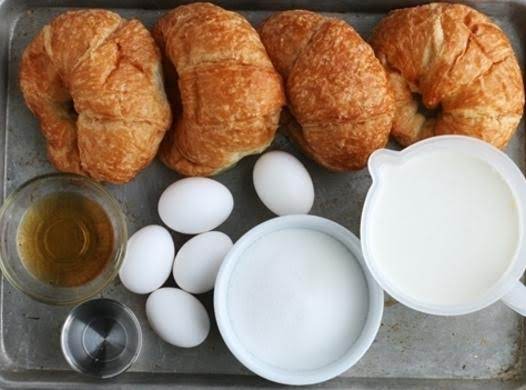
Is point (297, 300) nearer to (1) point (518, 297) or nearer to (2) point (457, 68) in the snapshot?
(1) point (518, 297)

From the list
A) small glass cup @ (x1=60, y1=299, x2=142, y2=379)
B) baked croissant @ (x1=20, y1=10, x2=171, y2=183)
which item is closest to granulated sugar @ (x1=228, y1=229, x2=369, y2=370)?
small glass cup @ (x1=60, y1=299, x2=142, y2=379)

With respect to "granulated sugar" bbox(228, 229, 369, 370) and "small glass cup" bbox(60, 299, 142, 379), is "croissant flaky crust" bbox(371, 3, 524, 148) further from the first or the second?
"small glass cup" bbox(60, 299, 142, 379)

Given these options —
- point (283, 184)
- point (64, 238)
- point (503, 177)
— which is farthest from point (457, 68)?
point (64, 238)

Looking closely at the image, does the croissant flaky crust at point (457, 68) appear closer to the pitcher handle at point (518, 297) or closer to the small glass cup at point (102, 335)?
the pitcher handle at point (518, 297)

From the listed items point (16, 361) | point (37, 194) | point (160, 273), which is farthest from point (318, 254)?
point (16, 361)

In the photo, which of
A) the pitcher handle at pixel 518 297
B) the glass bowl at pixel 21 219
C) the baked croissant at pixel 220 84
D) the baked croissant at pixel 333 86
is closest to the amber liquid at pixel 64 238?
the glass bowl at pixel 21 219
